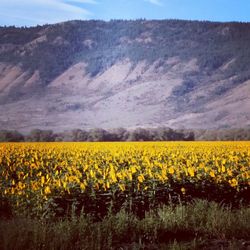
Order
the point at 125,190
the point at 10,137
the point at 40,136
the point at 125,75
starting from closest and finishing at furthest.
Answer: the point at 125,190 → the point at 10,137 → the point at 40,136 → the point at 125,75

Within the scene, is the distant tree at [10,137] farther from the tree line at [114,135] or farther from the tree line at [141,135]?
the tree line at [114,135]

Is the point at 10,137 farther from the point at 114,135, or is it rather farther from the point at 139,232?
the point at 139,232

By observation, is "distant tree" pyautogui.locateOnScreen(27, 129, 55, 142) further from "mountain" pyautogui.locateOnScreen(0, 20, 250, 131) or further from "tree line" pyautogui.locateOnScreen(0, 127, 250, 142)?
"mountain" pyautogui.locateOnScreen(0, 20, 250, 131)

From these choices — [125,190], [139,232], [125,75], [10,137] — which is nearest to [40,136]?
[10,137]

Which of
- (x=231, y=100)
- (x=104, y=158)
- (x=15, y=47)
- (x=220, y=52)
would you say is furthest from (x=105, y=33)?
(x=104, y=158)

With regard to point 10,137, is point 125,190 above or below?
below

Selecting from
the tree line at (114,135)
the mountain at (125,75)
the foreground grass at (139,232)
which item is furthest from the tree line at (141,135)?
the mountain at (125,75)

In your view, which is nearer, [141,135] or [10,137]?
[10,137]
